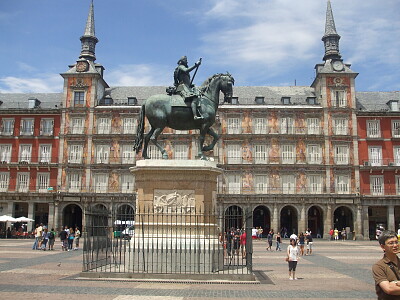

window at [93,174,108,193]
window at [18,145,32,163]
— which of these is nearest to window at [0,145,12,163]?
window at [18,145,32,163]

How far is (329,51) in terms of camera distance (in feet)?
181

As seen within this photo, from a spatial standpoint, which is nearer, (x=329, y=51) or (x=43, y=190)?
(x=43, y=190)

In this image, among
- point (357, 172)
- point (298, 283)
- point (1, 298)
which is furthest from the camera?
point (357, 172)

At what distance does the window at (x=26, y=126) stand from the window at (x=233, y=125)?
76.6 feet

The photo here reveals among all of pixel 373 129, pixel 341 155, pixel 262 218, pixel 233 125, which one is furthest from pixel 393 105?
pixel 262 218

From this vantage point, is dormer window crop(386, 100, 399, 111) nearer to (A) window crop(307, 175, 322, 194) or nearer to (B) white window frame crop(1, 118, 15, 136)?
(A) window crop(307, 175, 322, 194)

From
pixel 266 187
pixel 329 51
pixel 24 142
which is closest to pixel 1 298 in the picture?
pixel 266 187

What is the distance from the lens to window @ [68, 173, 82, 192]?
50.7 meters

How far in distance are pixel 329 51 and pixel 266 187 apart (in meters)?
19.4

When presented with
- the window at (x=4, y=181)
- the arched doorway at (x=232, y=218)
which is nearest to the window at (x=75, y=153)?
the window at (x=4, y=181)

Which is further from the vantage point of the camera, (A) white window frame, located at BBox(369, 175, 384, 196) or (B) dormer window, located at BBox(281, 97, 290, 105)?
(B) dormer window, located at BBox(281, 97, 290, 105)

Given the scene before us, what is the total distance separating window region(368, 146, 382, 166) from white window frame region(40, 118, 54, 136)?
37.2 meters

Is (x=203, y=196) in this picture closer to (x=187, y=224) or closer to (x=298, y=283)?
(x=187, y=224)

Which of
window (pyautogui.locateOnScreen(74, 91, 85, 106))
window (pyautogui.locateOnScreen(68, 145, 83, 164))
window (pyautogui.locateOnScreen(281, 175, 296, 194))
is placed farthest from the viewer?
window (pyautogui.locateOnScreen(74, 91, 85, 106))
